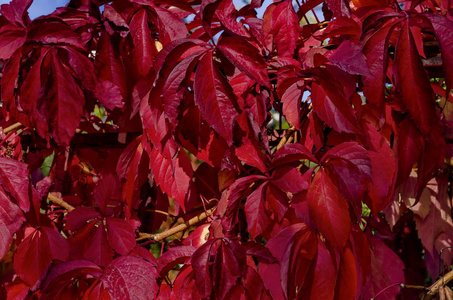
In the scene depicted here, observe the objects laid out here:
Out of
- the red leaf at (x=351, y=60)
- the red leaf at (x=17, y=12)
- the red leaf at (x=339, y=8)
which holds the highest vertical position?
the red leaf at (x=17, y=12)

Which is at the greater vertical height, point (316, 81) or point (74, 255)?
point (316, 81)

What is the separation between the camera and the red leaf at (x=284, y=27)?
0.79 metres

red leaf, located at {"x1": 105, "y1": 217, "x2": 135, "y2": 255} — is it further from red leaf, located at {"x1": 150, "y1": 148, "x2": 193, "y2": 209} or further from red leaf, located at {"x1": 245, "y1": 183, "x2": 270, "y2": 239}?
red leaf, located at {"x1": 245, "y1": 183, "x2": 270, "y2": 239}

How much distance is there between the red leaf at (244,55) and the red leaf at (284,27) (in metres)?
0.10

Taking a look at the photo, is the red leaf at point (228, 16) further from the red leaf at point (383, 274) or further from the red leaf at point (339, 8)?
the red leaf at point (383, 274)

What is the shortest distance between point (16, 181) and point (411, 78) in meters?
0.68

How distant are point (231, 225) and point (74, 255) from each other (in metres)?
0.35

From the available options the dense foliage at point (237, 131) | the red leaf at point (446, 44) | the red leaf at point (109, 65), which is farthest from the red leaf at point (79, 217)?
the red leaf at point (446, 44)

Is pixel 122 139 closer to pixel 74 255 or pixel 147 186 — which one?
pixel 147 186

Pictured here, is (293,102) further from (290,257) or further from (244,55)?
(290,257)

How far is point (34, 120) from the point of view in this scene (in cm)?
86

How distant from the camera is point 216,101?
0.69 m

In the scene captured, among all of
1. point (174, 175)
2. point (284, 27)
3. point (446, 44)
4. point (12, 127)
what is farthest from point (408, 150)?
point (12, 127)

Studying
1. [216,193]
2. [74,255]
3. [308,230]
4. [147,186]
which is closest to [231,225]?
[308,230]
